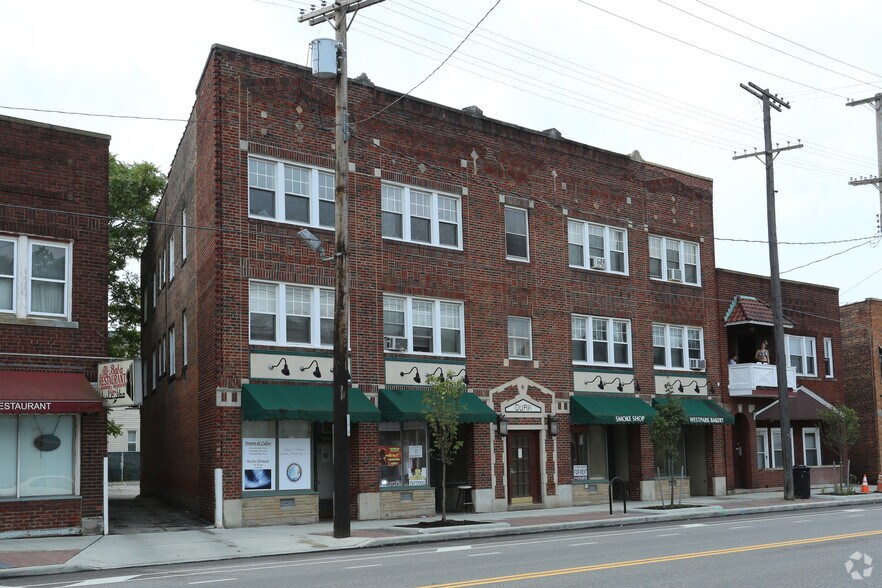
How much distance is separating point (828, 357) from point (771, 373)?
6.17 m

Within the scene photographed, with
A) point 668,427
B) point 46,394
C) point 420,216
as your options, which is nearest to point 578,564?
point 46,394

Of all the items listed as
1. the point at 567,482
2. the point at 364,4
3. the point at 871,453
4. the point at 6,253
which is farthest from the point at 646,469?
the point at 6,253

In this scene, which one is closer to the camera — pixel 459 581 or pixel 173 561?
pixel 459 581

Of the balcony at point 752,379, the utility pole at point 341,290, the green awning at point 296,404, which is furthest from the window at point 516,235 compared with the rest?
the balcony at point 752,379

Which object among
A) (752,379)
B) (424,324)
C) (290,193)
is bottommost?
(752,379)

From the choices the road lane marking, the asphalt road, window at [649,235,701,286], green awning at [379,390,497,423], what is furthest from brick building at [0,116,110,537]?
window at [649,235,701,286]

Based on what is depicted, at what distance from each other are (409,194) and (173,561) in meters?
13.2

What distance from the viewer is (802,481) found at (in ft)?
106

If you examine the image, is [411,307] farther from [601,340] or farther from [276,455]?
[601,340]

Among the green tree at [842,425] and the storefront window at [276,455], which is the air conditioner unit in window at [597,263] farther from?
the storefront window at [276,455]

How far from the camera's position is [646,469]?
105 ft

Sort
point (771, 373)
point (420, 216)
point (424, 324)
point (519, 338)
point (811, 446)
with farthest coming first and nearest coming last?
point (811, 446)
point (771, 373)
point (519, 338)
point (420, 216)
point (424, 324)

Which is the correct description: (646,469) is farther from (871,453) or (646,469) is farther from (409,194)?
(871,453)

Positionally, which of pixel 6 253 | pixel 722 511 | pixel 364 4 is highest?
pixel 364 4
